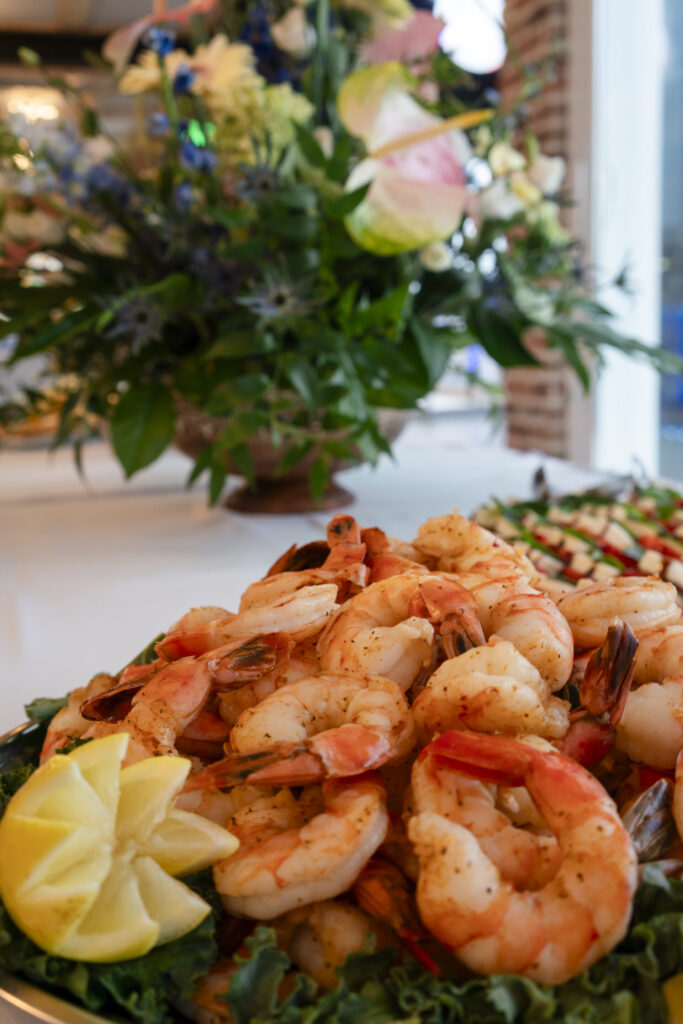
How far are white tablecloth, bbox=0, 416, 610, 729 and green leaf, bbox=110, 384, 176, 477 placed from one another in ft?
0.58

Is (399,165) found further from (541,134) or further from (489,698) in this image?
(541,134)

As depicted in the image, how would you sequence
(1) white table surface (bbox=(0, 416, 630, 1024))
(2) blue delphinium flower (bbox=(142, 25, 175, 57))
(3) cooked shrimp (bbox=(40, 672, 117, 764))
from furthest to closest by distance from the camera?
(2) blue delphinium flower (bbox=(142, 25, 175, 57))
(1) white table surface (bbox=(0, 416, 630, 1024))
(3) cooked shrimp (bbox=(40, 672, 117, 764))

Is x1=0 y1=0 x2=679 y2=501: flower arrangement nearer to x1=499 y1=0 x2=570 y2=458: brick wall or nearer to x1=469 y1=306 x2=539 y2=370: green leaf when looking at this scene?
x1=469 y1=306 x2=539 y2=370: green leaf

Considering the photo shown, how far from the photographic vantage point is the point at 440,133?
1.20 metres

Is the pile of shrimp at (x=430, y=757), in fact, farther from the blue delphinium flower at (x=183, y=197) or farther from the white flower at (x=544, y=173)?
the white flower at (x=544, y=173)

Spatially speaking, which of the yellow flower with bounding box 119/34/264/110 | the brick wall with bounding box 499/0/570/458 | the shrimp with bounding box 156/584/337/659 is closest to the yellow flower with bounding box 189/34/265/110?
the yellow flower with bounding box 119/34/264/110

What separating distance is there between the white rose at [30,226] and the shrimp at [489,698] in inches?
51.4

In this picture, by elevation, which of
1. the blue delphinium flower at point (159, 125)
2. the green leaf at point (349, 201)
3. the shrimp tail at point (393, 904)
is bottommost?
the shrimp tail at point (393, 904)

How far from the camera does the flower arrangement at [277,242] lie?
134 cm

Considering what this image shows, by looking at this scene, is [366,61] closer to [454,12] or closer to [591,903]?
[454,12]

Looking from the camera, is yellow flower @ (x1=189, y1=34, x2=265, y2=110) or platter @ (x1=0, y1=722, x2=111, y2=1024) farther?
yellow flower @ (x1=189, y1=34, x2=265, y2=110)

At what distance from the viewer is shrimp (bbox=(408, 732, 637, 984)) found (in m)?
0.39

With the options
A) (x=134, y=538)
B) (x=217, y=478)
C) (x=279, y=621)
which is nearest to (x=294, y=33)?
(x=217, y=478)

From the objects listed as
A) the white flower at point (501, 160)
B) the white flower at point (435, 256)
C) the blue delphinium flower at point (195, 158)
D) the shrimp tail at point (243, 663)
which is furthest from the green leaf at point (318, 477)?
the shrimp tail at point (243, 663)
